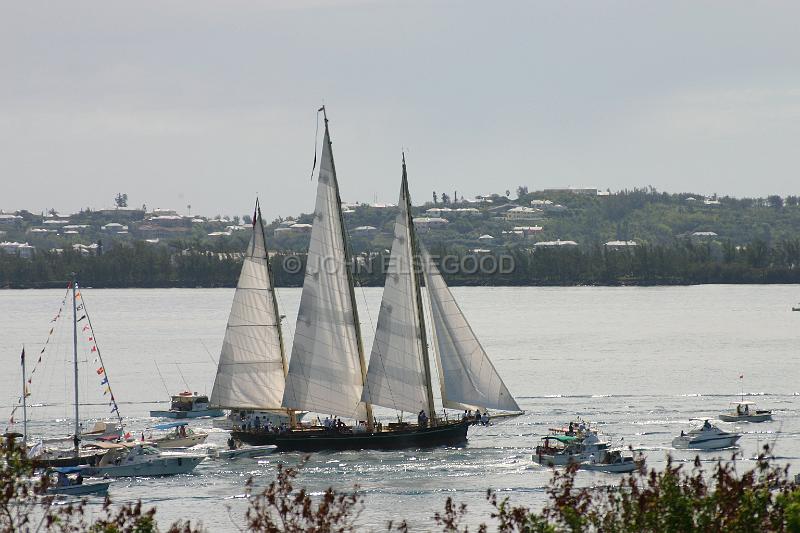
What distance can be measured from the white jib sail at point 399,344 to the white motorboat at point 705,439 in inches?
444

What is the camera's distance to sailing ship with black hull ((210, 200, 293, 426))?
6306cm

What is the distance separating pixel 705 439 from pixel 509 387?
29.2 metres

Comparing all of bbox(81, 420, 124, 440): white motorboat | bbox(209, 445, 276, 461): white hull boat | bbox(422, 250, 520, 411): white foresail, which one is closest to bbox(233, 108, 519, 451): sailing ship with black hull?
bbox(422, 250, 520, 411): white foresail

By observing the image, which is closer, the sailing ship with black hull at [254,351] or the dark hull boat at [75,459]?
the dark hull boat at [75,459]

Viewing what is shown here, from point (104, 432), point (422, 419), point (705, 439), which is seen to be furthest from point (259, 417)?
point (705, 439)

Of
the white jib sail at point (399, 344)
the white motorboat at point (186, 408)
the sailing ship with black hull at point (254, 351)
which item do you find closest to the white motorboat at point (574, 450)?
the white jib sail at point (399, 344)

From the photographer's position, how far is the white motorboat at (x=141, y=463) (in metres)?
55.4

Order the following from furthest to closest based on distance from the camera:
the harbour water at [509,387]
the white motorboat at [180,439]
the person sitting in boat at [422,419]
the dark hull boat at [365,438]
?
the white motorboat at [180,439] < the person sitting in boat at [422,419] < the dark hull boat at [365,438] < the harbour water at [509,387]

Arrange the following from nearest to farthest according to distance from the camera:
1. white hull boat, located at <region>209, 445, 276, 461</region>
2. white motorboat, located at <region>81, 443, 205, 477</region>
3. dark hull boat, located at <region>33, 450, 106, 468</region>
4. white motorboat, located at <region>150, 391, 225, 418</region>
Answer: white motorboat, located at <region>81, 443, 205, 477</region> → dark hull boat, located at <region>33, 450, 106, 468</region> → white hull boat, located at <region>209, 445, 276, 461</region> → white motorboat, located at <region>150, 391, 225, 418</region>

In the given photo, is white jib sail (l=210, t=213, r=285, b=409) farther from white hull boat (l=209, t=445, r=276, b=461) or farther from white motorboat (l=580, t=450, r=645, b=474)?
white motorboat (l=580, t=450, r=645, b=474)

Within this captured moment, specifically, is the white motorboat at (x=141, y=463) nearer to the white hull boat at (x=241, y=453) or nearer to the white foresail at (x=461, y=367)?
the white hull boat at (x=241, y=453)

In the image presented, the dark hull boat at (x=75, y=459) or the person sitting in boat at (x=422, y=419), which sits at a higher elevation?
the person sitting in boat at (x=422, y=419)

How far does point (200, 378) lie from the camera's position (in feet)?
322

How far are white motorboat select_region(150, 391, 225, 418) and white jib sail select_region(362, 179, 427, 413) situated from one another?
18.9 metres
